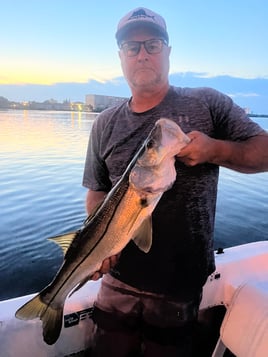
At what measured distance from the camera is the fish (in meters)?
2.02

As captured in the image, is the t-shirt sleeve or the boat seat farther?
the boat seat

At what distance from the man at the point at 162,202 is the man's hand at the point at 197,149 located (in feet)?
0.39

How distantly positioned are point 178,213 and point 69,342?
1844mm

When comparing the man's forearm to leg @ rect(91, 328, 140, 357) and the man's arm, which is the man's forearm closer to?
the man's arm

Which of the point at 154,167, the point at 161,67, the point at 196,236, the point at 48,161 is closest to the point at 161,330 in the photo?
the point at 196,236

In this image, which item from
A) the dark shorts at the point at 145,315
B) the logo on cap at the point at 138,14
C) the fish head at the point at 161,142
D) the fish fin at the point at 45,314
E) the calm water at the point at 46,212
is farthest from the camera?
the calm water at the point at 46,212

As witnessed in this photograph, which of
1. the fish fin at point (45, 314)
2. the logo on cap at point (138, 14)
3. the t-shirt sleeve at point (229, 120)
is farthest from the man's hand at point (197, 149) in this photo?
the fish fin at point (45, 314)

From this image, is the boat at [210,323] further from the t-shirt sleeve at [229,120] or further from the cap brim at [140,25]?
the cap brim at [140,25]

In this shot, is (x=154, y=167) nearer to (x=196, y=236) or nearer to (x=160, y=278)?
(x=196, y=236)

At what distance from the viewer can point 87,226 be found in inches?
92.6

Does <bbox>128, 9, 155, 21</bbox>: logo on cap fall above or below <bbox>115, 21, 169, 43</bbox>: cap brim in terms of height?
above

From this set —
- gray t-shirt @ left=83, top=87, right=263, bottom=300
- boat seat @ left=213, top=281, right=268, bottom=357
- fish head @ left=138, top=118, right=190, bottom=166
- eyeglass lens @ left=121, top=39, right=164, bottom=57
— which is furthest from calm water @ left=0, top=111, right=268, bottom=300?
fish head @ left=138, top=118, right=190, bottom=166

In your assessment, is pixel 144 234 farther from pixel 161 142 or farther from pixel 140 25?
pixel 140 25

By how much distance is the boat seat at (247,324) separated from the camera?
285 centimetres
